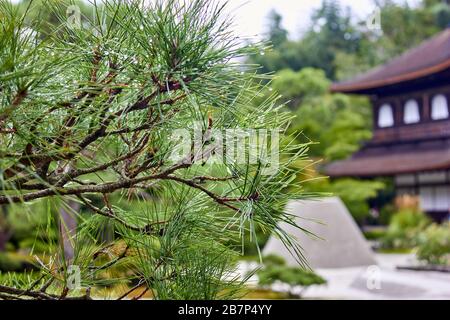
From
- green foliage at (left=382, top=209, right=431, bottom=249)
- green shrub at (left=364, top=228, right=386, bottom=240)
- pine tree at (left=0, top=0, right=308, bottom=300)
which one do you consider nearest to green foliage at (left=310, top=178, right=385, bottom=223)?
green shrub at (left=364, top=228, right=386, bottom=240)

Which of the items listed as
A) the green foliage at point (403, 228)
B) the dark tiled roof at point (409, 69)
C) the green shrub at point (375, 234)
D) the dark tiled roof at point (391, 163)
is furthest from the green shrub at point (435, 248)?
the dark tiled roof at point (409, 69)

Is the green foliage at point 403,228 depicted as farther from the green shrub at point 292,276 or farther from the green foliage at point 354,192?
the green shrub at point 292,276

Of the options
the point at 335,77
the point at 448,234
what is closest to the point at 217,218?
the point at 448,234

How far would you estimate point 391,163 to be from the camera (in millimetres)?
7840

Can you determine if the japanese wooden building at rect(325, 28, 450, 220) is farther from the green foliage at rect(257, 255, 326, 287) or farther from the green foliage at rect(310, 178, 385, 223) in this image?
the green foliage at rect(257, 255, 326, 287)

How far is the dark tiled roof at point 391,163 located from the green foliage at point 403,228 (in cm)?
65

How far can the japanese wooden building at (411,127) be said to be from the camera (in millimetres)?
7586

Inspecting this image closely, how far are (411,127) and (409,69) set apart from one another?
0.69m

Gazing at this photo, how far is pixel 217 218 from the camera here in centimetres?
65

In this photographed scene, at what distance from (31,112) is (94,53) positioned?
0.26 ft

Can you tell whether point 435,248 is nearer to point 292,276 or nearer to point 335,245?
point 335,245

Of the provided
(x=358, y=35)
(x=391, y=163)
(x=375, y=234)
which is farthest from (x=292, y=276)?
(x=358, y=35)
